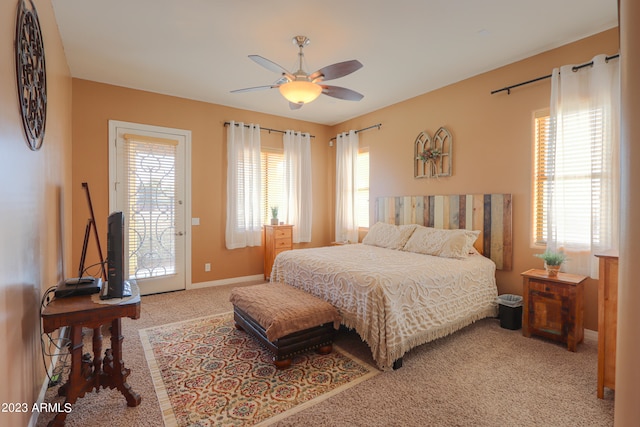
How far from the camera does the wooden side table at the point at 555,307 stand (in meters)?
2.66

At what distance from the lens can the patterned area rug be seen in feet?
6.32

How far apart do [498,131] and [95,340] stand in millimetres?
4269

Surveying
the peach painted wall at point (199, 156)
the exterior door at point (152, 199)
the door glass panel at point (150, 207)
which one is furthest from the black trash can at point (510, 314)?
the door glass panel at point (150, 207)

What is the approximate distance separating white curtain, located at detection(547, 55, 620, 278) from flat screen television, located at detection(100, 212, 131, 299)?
3.68 m

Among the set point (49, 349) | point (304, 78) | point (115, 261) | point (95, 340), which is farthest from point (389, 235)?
point (49, 349)

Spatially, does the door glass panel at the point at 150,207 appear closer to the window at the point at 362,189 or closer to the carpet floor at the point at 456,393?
the carpet floor at the point at 456,393

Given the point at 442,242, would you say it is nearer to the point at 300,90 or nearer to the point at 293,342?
the point at 293,342

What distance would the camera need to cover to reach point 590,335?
9.50 feet

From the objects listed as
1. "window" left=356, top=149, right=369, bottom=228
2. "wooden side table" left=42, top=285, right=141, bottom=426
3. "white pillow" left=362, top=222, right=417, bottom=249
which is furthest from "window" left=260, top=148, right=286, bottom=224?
"wooden side table" left=42, top=285, right=141, bottom=426

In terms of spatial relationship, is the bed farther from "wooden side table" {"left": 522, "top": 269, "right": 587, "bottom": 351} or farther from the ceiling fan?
the ceiling fan

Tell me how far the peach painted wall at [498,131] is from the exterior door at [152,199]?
3.38m

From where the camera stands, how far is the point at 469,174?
3.88 meters

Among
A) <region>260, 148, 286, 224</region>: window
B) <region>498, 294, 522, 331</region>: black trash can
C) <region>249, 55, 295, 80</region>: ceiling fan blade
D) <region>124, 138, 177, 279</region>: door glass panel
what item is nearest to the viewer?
<region>249, 55, 295, 80</region>: ceiling fan blade

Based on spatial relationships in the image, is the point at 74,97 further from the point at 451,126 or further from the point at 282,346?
the point at 451,126
